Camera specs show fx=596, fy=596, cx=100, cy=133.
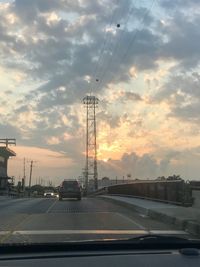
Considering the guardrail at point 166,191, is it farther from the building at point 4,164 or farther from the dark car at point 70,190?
the building at point 4,164

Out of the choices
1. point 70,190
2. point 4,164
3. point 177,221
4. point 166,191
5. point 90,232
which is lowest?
point 90,232

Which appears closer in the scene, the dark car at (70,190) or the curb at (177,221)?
the curb at (177,221)

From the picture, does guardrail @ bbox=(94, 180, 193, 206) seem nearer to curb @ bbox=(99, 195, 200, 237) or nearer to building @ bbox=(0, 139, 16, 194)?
curb @ bbox=(99, 195, 200, 237)

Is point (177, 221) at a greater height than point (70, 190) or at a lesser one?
lesser

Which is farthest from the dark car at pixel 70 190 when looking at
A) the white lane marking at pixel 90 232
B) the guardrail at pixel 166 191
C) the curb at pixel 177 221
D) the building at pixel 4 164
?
the building at pixel 4 164

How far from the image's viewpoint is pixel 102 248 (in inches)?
182

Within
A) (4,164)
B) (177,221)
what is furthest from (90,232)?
(4,164)

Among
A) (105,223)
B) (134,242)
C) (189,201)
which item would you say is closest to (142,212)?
(189,201)

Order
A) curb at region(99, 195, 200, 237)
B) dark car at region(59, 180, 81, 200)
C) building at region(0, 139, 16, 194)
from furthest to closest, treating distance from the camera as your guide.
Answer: building at region(0, 139, 16, 194) < dark car at region(59, 180, 81, 200) < curb at region(99, 195, 200, 237)

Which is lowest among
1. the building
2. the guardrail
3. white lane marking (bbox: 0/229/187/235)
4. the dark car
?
white lane marking (bbox: 0/229/187/235)

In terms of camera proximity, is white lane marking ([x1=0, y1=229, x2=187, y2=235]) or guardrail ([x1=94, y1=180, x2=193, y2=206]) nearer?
white lane marking ([x1=0, y1=229, x2=187, y2=235])

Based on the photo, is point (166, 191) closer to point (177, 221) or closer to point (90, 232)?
point (177, 221)

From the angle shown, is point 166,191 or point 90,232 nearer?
point 90,232

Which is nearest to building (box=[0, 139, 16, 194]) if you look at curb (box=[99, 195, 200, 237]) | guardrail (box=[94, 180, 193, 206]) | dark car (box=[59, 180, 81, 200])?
dark car (box=[59, 180, 81, 200])
